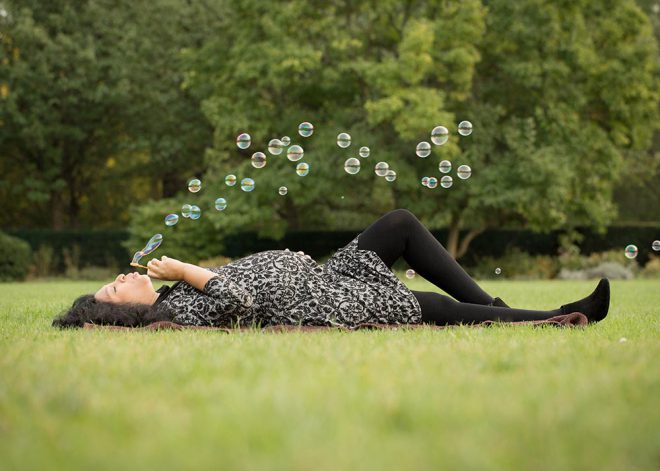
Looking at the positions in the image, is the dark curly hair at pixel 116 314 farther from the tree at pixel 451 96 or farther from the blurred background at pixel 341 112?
the tree at pixel 451 96

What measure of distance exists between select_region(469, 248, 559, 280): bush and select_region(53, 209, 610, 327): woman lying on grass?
1525 cm

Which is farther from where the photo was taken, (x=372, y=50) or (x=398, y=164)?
(x=372, y=50)

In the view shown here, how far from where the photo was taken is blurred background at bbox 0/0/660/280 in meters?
18.3

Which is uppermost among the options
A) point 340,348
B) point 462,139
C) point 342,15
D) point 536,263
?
point 342,15

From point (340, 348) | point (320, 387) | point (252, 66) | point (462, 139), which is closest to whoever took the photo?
point (320, 387)

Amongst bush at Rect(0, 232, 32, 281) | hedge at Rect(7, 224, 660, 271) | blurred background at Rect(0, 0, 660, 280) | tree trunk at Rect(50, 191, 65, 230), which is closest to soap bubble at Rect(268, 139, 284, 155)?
blurred background at Rect(0, 0, 660, 280)

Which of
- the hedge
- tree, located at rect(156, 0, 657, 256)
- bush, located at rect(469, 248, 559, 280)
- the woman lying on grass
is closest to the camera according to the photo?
the woman lying on grass

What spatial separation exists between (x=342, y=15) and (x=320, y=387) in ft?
59.1

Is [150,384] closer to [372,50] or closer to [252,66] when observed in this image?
[252,66]

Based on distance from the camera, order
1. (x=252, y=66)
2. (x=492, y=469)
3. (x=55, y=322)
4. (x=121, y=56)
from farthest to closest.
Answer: (x=121, y=56), (x=252, y=66), (x=55, y=322), (x=492, y=469)

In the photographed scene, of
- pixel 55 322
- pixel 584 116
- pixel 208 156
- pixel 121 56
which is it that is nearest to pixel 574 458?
pixel 55 322

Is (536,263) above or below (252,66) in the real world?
below

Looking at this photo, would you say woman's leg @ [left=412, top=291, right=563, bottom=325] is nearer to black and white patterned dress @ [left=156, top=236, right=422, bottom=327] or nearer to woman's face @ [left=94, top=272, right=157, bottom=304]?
black and white patterned dress @ [left=156, top=236, right=422, bottom=327]

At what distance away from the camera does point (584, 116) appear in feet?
66.9
